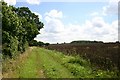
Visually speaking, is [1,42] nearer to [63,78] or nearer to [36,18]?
[63,78]

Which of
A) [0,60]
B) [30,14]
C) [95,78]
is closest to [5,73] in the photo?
[0,60]

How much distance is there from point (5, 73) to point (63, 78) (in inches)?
235

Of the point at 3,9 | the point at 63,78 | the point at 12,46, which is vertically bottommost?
the point at 63,78

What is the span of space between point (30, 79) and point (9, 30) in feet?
41.8

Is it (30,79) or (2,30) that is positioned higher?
(2,30)

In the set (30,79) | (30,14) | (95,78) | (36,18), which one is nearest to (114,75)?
(95,78)

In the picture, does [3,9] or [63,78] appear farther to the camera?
[3,9]

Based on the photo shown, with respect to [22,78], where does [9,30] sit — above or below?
above

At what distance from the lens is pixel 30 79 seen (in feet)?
73.9

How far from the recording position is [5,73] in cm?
2684

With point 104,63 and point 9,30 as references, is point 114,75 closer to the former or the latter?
point 104,63

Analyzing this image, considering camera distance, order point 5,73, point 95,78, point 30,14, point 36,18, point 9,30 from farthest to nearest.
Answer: point 36,18 < point 30,14 < point 9,30 < point 5,73 < point 95,78

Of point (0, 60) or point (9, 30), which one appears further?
point (9, 30)

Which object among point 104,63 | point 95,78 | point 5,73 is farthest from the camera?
point 104,63
